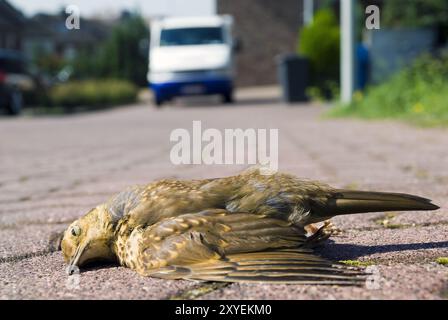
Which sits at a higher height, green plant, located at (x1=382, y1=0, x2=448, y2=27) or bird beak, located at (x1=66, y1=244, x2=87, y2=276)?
green plant, located at (x1=382, y1=0, x2=448, y2=27)

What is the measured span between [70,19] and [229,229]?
3491 mm

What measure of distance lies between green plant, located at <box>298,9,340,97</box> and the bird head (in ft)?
57.8

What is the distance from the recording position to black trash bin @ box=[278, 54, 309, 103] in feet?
62.1

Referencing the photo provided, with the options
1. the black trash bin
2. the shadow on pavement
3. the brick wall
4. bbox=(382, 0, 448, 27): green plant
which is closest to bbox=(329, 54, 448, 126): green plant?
the black trash bin

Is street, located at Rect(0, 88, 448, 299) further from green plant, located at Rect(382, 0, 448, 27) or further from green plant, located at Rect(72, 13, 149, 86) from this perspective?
green plant, located at Rect(72, 13, 149, 86)

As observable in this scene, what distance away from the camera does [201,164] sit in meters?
6.32

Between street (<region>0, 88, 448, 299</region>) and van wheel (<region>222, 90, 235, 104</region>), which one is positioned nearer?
street (<region>0, 88, 448, 299</region>)

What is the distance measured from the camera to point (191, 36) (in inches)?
757

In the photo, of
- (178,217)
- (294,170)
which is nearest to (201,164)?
(294,170)

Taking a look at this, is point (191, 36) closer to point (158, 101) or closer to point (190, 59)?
point (190, 59)

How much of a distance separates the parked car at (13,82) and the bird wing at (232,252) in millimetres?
17194

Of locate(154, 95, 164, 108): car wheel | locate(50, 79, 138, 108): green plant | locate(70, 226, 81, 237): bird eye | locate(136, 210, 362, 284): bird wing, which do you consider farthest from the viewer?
locate(50, 79, 138, 108): green plant

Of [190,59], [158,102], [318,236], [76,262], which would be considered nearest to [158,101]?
[158,102]

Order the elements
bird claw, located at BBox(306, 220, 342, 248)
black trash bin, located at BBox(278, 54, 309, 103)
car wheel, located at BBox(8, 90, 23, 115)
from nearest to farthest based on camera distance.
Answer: bird claw, located at BBox(306, 220, 342, 248), car wheel, located at BBox(8, 90, 23, 115), black trash bin, located at BBox(278, 54, 309, 103)
